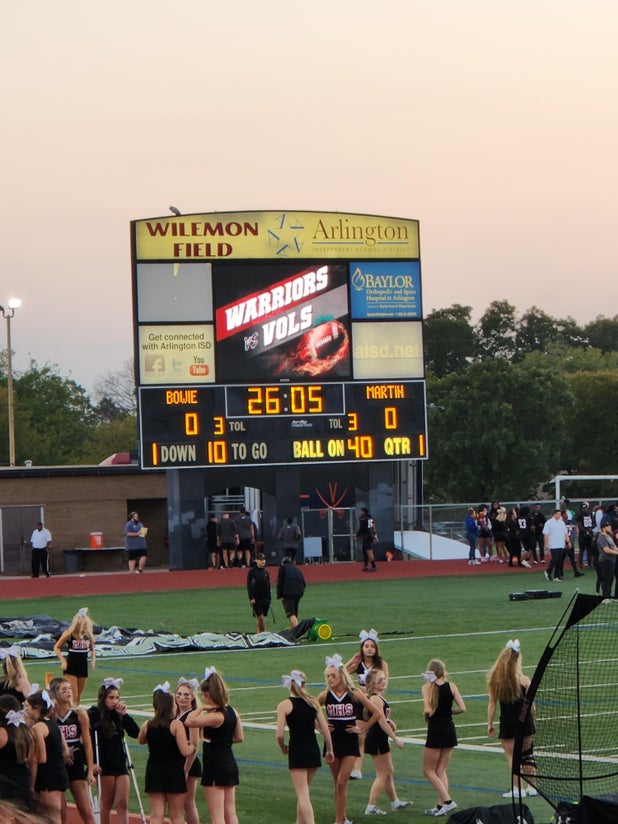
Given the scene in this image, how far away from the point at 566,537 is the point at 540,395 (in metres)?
42.6

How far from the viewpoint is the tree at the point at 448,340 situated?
106 meters

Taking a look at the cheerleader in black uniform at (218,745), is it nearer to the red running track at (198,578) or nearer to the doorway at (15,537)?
the red running track at (198,578)

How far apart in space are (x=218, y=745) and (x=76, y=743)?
126 cm

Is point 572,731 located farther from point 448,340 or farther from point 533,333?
point 533,333

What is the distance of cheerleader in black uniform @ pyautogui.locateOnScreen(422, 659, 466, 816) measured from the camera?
1358cm

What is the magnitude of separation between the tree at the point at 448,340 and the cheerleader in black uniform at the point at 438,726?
91673 mm

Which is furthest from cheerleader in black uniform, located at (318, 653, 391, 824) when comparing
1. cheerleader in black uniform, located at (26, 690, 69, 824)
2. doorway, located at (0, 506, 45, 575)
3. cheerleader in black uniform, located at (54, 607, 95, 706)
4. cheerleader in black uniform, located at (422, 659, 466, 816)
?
doorway, located at (0, 506, 45, 575)

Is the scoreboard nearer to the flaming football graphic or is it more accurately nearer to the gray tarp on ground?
the flaming football graphic

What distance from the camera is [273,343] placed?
40.8 metres

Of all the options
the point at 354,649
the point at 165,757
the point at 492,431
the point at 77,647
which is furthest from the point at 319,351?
the point at 492,431

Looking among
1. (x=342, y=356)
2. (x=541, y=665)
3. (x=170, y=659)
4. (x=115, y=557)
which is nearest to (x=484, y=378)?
(x=115, y=557)

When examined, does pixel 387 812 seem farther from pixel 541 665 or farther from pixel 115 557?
pixel 115 557

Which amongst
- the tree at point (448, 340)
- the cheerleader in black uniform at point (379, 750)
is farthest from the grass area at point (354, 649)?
the tree at point (448, 340)

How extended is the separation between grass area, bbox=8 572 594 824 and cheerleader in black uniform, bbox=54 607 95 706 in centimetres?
81
